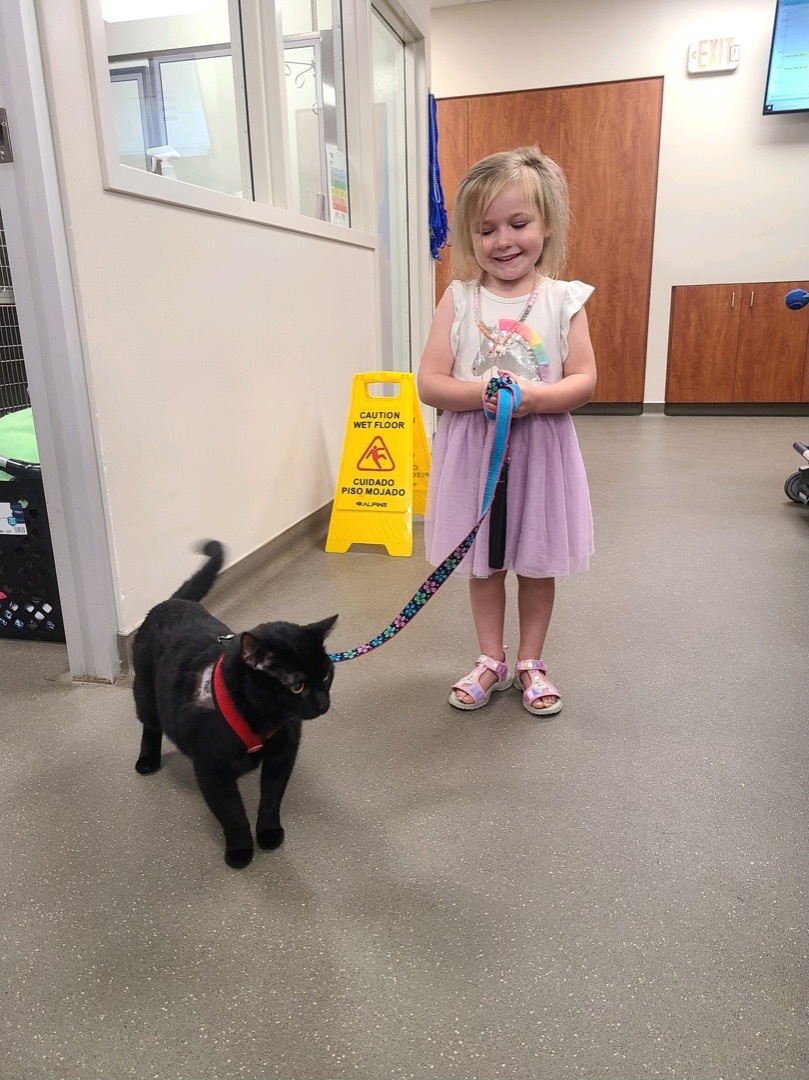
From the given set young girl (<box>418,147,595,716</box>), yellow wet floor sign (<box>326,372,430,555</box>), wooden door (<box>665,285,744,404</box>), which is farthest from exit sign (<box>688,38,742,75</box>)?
young girl (<box>418,147,595,716</box>)

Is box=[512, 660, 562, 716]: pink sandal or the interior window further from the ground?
the interior window

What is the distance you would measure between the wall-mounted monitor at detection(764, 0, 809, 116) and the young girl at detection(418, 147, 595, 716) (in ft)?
15.0

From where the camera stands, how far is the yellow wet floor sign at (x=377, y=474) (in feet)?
8.12

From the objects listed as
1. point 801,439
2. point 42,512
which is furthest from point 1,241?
point 801,439

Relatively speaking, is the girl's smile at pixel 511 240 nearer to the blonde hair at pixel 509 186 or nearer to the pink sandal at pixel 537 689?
the blonde hair at pixel 509 186

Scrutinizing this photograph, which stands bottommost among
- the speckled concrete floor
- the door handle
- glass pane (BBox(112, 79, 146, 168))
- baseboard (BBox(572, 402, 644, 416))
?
the speckled concrete floor

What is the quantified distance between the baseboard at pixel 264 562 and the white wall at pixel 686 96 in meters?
3.83

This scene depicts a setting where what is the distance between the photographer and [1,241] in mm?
2010

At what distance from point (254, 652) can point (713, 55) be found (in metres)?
5.65

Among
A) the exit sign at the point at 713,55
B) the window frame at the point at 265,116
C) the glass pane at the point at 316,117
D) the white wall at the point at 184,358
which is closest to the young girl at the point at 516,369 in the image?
the white wall at the point at 184,358

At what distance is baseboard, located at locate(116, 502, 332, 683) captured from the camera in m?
1.58

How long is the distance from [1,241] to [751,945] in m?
2.35

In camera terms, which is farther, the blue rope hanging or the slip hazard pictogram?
the blue rope hanging

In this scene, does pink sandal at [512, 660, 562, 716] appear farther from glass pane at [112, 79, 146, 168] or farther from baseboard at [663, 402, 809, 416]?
baseboard at [663, 402, 809, 416]
